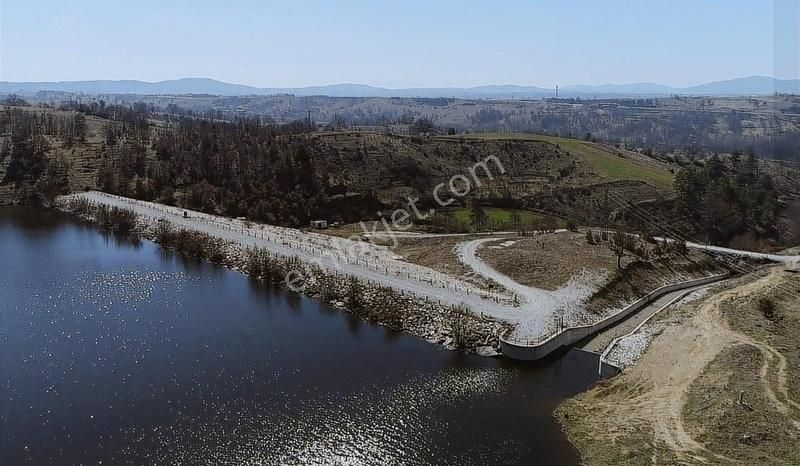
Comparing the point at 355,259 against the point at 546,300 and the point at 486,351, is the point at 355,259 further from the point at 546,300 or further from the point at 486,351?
the point at 486,351

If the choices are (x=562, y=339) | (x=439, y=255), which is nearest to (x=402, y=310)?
(x=562, y=339)

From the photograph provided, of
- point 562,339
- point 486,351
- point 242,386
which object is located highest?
point 562,339

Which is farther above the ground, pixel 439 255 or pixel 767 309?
pixel 439 255

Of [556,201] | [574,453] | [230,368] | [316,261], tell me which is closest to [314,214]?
[316,261]

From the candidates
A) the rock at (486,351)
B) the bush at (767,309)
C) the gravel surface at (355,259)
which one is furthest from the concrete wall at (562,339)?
the bush at (767,309)

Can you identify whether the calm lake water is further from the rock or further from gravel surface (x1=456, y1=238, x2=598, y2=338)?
gravel surface (x1=456, y1=238, x2=598, y2=338)

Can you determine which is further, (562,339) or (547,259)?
(547,259)

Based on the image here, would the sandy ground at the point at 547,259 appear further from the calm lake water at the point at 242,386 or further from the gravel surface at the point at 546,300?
the calm lake water at the point at 242,386

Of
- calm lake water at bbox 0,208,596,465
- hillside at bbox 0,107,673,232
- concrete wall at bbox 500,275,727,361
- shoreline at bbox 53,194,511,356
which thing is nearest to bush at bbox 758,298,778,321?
concrete wall at bbox 500,275,727,361
